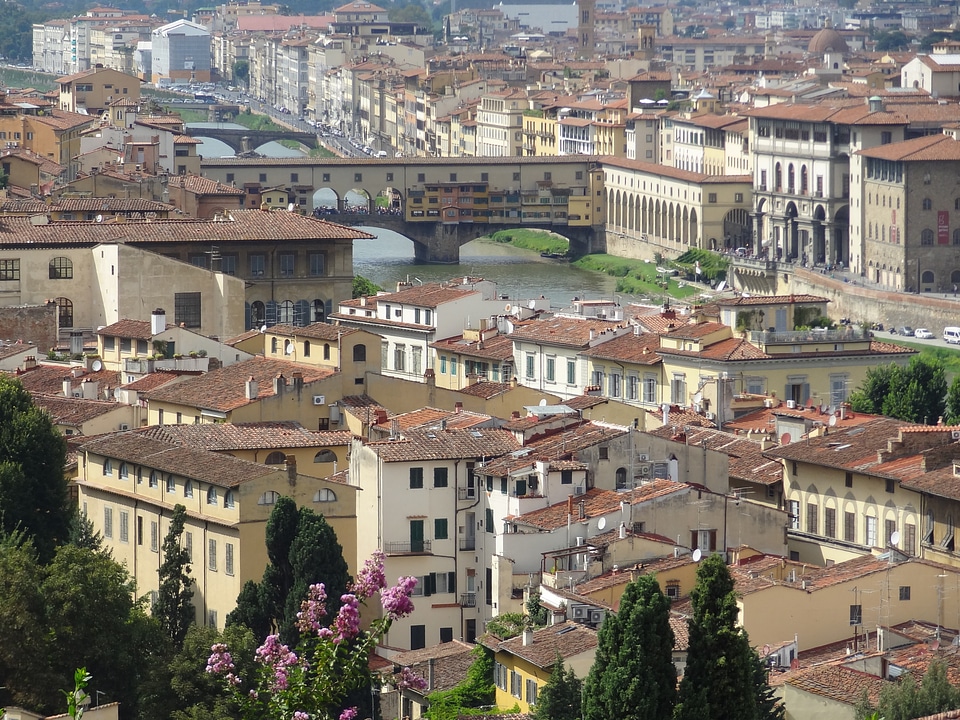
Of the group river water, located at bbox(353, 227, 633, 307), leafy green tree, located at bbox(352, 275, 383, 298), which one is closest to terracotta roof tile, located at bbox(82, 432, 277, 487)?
leafy green tree, located at bbox(352, 275, 383, 298)

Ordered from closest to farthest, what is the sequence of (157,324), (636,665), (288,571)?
1. (636,665)
2. (288,571)
3. (157,324)

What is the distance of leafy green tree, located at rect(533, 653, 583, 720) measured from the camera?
19.1 m

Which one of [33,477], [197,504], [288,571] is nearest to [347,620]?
[288,571]

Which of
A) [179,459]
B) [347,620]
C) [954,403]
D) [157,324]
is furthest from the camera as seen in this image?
[954,403]

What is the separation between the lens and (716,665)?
17.1 meters

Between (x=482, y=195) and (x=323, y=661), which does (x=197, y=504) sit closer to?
(x=323, y=661)

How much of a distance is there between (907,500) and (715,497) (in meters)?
1.87

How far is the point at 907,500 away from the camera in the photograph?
83.3 ft

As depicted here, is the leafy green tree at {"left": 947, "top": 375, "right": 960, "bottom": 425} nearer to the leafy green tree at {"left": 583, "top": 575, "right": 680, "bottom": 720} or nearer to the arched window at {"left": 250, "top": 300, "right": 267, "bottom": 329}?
the arched window at {"left": 250, "top": 300, "right": 267, "bottom": 329}

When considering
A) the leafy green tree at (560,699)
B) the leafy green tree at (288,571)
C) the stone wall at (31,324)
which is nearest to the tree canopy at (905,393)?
the stone wall at (31,324)

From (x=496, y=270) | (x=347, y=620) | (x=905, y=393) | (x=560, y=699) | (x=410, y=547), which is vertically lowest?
(x=496, y=270)

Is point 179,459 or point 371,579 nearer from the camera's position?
point 371,579

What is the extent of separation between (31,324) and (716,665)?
21370 mm

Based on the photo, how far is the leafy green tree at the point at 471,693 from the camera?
21.1m
